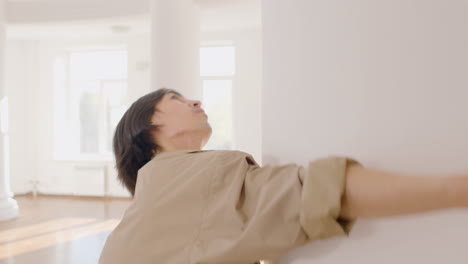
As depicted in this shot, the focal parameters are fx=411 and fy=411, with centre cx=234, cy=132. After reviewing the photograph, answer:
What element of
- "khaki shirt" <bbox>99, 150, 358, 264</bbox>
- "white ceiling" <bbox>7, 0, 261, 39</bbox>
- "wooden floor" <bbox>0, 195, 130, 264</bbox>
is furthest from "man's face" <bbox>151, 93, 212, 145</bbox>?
"white ceiling" <bbox>7, 0, 261, 39</bbox>

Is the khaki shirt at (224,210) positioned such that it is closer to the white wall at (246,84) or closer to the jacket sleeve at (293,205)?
the jacket sleeve at (293,205)

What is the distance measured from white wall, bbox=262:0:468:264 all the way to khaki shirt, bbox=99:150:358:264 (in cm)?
5

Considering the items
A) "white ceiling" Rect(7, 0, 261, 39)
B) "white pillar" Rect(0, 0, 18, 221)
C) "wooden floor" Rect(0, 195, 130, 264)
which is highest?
"white ceiling" Rect(7, 0, 261, 39)

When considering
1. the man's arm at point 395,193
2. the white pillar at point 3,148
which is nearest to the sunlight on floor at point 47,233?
the white pillar at point 3,148

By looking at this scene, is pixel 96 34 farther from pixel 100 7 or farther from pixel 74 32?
pixel 100 7

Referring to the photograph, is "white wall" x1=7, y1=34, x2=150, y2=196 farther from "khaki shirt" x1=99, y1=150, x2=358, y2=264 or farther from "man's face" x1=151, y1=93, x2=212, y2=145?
"khaki shirt" x1=99, y1=150, x2=358, y2=264

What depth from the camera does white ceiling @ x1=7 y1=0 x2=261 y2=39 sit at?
17.3 ft

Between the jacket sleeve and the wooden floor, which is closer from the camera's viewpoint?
the jacket sleeve

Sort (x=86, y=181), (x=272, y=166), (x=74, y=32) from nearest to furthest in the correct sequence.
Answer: (x=272, y=166) < (x=74, y=32) < (x=86, y=181)

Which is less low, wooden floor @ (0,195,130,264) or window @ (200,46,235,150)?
window @ (200,46,235,150)

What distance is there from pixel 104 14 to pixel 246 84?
2503mm

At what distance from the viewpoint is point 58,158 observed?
7586 mm

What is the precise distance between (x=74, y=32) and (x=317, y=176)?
273 inches

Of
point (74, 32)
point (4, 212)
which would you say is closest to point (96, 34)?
point (74, 32)
